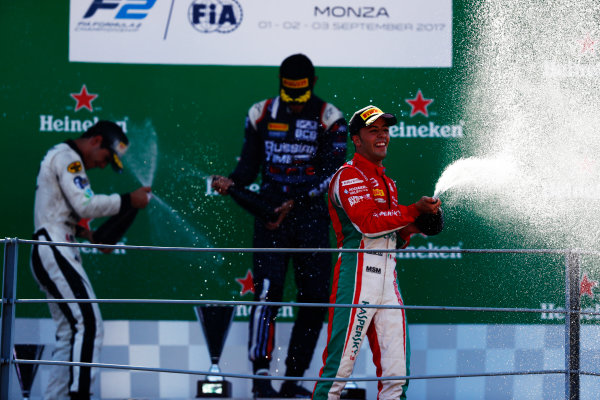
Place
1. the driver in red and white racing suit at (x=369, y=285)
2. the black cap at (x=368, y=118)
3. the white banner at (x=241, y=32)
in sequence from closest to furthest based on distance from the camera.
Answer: the driver in red and white racing suit at (x=369, y=285) < the black cap at (x=368, y=118) < the white banner at (x=241, y=32)

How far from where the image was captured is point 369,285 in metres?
4.04

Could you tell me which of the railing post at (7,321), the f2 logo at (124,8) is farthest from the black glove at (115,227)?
the railing post at (7,321)

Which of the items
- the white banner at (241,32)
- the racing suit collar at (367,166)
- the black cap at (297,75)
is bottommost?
the racing suit collar at (367,166)

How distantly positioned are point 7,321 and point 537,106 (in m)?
3.46

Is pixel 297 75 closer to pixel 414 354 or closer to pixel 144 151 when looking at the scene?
pixel 144 151

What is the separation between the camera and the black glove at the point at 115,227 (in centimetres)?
559

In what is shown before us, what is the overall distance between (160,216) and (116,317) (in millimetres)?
683

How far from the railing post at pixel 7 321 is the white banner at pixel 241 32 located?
222 centimetres

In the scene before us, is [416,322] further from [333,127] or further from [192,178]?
[192,178]

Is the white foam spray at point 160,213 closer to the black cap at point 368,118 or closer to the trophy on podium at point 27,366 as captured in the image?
the trophy on podium at point 27,366

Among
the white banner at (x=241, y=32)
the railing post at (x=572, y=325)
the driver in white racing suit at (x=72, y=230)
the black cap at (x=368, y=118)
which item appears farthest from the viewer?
the white banner at (x=241, y=32)

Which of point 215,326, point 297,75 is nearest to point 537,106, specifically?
point 297,75

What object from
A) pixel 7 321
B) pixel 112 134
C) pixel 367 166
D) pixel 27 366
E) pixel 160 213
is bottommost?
pixel 27 366

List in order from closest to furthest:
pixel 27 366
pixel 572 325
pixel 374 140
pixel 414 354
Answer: pixel 572 325 < pixel 374 140 < pixel 27 366 < pixel 414 354
